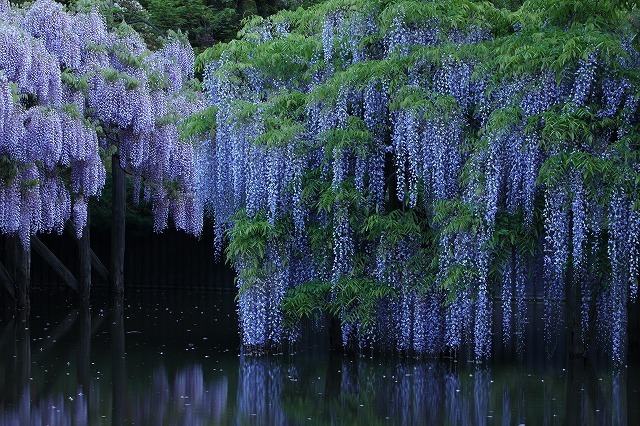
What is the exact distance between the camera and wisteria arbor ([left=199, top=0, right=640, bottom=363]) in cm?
993

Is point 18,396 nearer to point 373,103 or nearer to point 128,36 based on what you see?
point 373,103

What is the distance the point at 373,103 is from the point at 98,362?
3.99 metres

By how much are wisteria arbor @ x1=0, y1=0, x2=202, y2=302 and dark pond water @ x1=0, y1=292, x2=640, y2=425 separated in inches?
101

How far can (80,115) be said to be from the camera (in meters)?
15.0

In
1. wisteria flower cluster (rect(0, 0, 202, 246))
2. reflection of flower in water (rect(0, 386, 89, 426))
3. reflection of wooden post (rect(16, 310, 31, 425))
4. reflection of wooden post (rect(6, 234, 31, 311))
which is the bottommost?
reflection of flower in water (rect(0, 386, 89, 426))

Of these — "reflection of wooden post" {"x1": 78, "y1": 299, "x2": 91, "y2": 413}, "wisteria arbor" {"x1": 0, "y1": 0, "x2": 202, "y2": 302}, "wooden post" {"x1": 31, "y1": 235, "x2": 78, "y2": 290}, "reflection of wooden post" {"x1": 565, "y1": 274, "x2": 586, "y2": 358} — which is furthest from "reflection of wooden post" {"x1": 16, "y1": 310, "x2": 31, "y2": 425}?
"reflection of wooden post" {"x1": 565, "y1": 274, "x2": 586, "y2": 358}

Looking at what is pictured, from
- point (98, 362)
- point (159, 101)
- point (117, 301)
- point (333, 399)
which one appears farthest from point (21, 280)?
Answer: point (333, 399)

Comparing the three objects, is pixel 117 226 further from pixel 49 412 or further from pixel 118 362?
pixel 49 412

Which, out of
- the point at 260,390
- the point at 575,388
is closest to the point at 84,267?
the point at 260,390

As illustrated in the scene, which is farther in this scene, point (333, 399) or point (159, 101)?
point (159, 101)

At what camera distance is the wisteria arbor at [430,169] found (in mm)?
9930

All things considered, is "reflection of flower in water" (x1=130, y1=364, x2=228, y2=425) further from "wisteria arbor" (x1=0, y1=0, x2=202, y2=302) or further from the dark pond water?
"wisteria arbor" (x1=0, y1=0, x2=202, y2=302)

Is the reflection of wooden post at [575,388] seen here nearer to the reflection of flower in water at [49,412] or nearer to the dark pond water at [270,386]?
the dark pond water at [270,386]

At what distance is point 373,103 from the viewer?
11.1 metres
